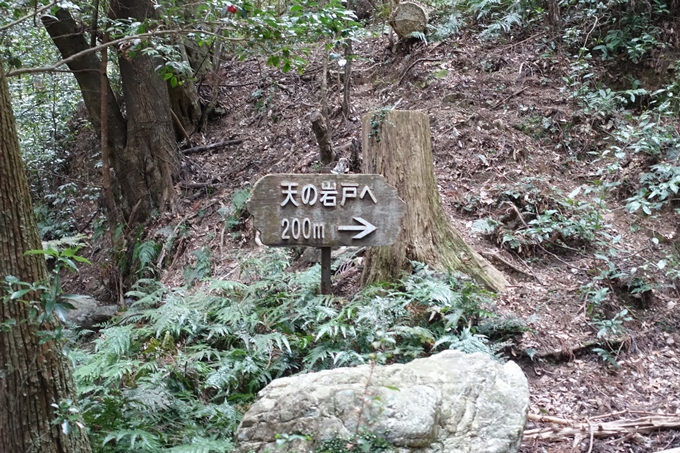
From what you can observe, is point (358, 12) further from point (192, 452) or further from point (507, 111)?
point (192, 452)

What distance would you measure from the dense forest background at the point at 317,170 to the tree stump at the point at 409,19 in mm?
A: 199

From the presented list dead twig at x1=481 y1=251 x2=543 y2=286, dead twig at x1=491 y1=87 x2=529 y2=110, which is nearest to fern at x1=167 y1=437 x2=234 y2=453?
dead twig at x1=481 y1=251 x2=543 y2=286

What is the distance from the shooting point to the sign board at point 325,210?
4.25 meters

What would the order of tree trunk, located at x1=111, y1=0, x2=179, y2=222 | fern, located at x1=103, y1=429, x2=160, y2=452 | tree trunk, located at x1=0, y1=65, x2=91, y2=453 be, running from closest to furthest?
tree trunk, located at x1=0, y1=65, x2=91, y2=453
fern, located at x1=103, y1=429, x2=160, y2=452
tree trunk, located at x1=111, y1=0, x2=179, y2=222

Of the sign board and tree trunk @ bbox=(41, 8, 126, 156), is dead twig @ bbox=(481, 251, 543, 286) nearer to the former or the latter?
the sign board

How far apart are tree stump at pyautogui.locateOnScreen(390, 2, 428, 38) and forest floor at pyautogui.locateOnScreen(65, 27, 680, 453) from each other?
371 mm

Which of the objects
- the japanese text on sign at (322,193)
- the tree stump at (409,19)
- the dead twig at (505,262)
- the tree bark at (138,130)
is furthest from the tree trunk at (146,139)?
the dead twig at (505,262)

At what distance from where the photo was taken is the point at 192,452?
8.48ft

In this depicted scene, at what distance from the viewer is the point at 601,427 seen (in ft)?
11.0

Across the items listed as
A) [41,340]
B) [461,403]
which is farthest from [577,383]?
[41,340]

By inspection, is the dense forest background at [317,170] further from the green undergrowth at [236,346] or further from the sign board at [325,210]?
the sign board at [325,210]

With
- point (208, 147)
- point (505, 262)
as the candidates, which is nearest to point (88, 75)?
point (208, 147)

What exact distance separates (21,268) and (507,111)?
6873mm

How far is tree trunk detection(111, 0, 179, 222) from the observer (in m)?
8.28
